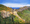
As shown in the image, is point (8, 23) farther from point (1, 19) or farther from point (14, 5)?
point (14, 5)

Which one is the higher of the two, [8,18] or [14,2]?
[14,2]

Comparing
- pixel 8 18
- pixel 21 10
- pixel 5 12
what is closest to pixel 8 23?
pixel 8 18

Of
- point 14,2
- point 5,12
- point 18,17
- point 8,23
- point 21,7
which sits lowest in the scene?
point 8,23

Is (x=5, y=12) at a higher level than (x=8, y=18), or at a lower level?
higher

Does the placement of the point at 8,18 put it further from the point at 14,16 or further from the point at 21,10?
the point at 21,10

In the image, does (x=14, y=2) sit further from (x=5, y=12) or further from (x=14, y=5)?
(x=5, y=12)

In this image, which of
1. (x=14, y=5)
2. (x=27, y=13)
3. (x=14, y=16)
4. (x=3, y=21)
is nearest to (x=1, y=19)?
(x=3, y=21)

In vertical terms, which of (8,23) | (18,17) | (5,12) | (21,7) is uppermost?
(21,7)

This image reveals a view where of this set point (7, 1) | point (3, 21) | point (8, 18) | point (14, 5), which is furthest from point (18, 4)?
point (3, 21)
